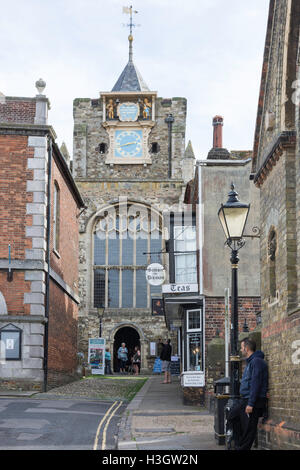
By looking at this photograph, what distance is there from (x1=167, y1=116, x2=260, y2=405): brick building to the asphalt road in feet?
8.43

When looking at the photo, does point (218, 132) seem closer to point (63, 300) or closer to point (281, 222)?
point (63, 300)

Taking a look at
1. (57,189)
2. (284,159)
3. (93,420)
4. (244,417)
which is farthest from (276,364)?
(57,189)

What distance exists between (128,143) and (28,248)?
84.2ft

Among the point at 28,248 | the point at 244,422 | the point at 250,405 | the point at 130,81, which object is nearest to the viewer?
the point at 250,405

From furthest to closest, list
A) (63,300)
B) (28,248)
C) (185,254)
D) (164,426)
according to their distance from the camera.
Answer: (63,300) → (28,248) → (185,254) → (164,426)

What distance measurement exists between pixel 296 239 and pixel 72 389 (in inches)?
601

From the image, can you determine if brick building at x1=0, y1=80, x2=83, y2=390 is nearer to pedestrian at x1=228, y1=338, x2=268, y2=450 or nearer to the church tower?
pedestrian at x1=228, y1=338, x2=268, y2=450

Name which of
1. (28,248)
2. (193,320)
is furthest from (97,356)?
(193,320)

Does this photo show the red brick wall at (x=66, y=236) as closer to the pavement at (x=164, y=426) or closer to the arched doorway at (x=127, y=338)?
the pavement at (x=164, y=426)

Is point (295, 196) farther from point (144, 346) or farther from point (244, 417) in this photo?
point (144, 346)

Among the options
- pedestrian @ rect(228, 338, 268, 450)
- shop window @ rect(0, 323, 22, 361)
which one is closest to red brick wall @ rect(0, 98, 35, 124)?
shop window @ rect(0, 323, 22, 361)

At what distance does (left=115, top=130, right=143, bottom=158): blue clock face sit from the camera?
47.0 meters

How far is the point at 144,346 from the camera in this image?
44094mm

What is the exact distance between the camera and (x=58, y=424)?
14.3 metres
